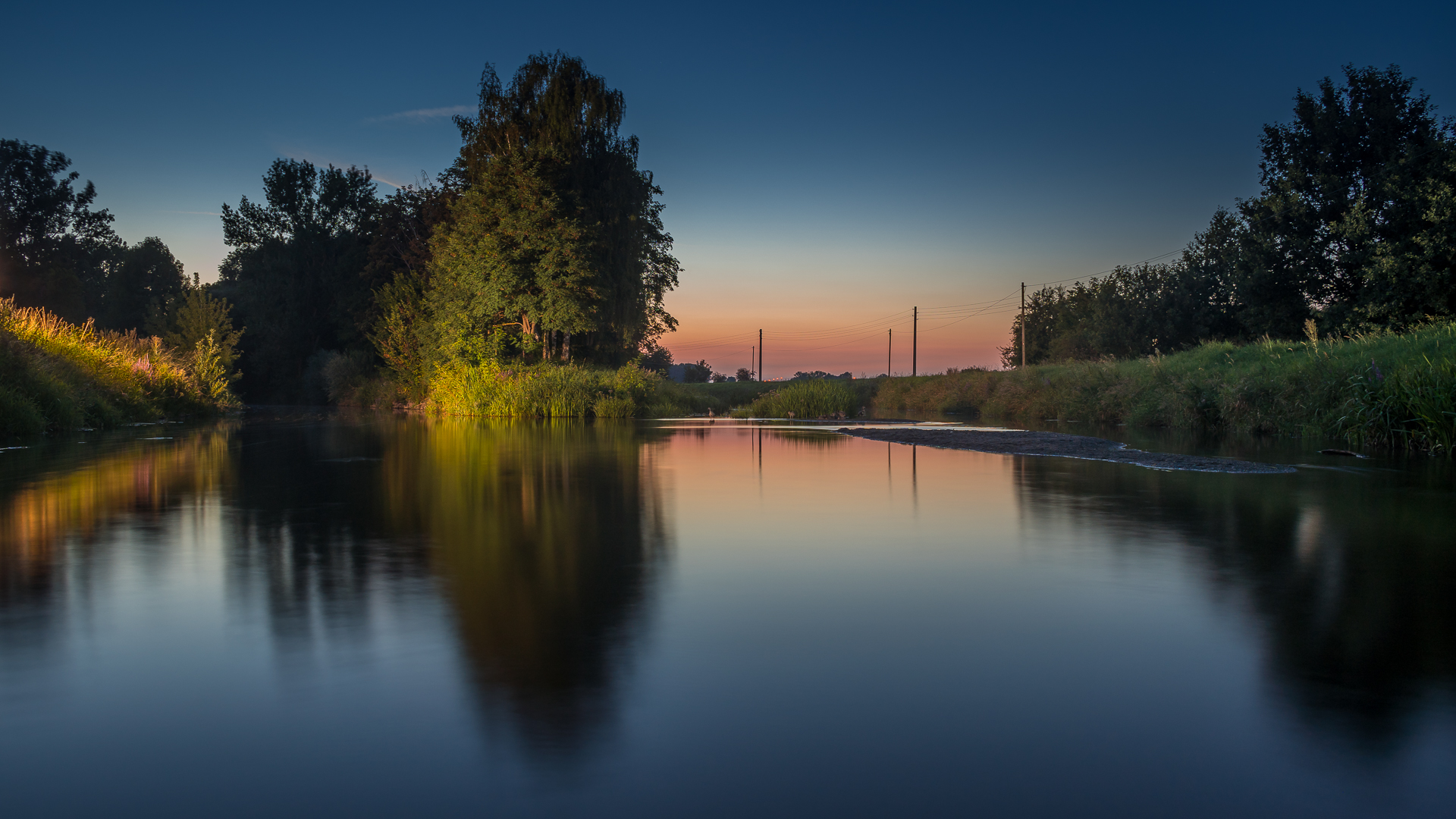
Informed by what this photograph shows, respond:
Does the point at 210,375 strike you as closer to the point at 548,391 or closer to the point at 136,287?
the point at 548,391

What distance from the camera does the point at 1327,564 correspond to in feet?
14.3

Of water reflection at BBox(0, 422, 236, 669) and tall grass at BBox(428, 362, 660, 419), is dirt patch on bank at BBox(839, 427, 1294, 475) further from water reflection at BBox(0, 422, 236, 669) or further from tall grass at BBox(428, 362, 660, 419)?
tall grass at BBox(428, 362, 660, 419)

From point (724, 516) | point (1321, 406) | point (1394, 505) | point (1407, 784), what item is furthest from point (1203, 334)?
point (1407, 784)

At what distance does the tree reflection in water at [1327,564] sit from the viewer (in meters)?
2.51

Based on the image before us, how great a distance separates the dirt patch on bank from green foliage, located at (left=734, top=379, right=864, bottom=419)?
10.1m

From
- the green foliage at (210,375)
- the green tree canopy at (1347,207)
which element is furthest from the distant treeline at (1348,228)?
the green foliage at (210,375)

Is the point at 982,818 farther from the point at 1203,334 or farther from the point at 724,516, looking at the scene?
the point at 1203,334

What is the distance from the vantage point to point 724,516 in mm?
6203

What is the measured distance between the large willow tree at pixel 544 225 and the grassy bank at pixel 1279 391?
15.5m

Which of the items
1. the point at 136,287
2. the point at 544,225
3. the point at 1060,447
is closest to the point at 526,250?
the point at 544,225

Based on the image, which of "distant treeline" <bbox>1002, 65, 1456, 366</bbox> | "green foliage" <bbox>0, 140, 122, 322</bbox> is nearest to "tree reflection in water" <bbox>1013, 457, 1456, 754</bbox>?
"distant treeline" <bbox>1002, 65, 1456, 366</bbox>

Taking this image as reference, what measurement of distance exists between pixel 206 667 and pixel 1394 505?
7.76m

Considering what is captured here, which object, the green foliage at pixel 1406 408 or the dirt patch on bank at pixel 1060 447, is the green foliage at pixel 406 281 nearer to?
the dirt patch on bank at pixel 1060 447

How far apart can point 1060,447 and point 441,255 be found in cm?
2717
